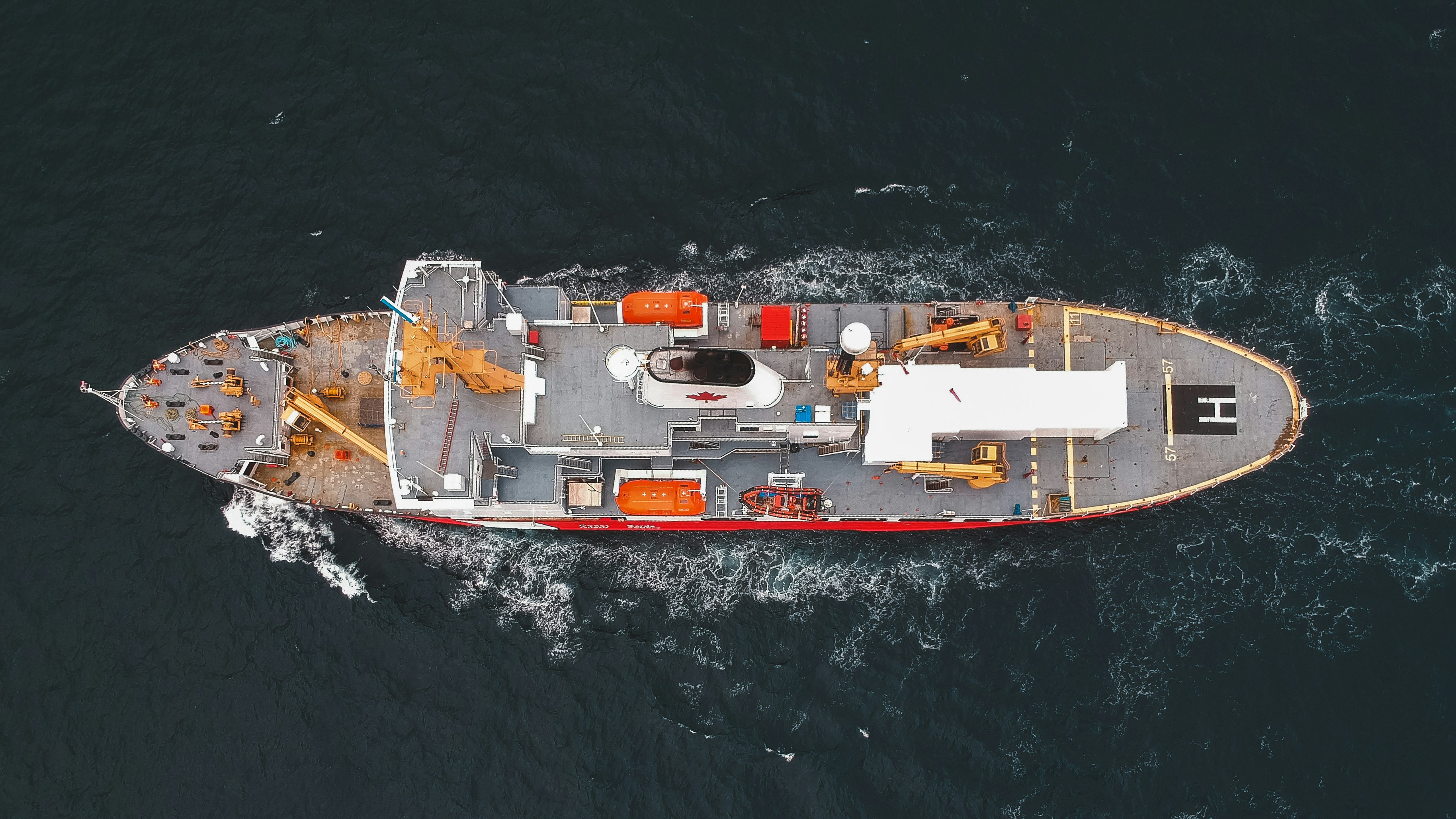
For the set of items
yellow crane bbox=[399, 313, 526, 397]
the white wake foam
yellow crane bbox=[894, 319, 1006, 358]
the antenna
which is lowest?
the white wake foam

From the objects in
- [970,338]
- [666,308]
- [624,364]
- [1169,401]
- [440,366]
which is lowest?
[1169,401]

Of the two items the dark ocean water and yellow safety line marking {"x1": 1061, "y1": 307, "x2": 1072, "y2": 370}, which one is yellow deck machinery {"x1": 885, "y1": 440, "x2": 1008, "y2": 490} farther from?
yellow safety line marking {"x1": 1061, "y1": 307, "x2": 1072, "y2": 370}

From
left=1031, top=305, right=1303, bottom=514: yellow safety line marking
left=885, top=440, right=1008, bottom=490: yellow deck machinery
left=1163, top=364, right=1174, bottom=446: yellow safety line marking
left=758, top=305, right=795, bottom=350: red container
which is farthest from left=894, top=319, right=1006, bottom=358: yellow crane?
left=1163, top=364, right=1174, bottom=446: yellow safety line marking

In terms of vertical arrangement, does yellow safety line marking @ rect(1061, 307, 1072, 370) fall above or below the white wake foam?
above

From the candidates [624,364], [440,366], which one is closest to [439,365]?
[440,366]

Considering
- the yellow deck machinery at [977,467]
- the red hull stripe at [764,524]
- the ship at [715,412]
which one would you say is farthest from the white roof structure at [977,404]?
the red hull stripe at [764,524]

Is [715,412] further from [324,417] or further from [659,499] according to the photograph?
[324,417]
